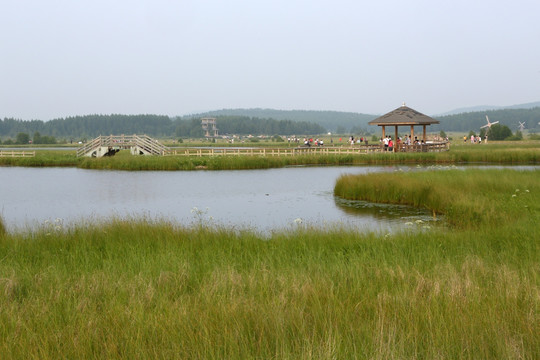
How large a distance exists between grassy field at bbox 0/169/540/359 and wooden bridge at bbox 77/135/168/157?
43.2 metres

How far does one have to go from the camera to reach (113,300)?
235 inches

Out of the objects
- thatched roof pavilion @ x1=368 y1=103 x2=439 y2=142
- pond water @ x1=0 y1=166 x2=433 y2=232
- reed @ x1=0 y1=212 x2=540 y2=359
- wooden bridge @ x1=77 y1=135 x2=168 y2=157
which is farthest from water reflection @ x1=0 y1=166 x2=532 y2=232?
wooden bridge @ x1=77 y1=135 x2=168 y2=157

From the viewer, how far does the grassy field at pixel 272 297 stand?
4.63 m

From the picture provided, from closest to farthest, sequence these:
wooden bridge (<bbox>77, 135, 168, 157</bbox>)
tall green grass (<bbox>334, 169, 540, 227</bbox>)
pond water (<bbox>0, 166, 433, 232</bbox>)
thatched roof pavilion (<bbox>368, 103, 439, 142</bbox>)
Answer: tall green grass (<bbox>334, 169, 540, 227</bbox>) → pond water (<bbox>0, 166, 433, 232</bbox>) → thatched roof pavilion (<bbox>368, 103, 439, 142</bbox>) → wooden bridge (<bbox>77, 135, 168, 157</bbox>)

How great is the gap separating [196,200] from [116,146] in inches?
1265

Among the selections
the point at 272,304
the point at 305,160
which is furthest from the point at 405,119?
the point at 272,304

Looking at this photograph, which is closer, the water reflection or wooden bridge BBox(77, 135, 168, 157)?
the water reflection

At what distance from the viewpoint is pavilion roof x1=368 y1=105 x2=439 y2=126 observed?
150 feet

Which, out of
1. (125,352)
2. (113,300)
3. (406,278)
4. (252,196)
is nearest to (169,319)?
(125,352)

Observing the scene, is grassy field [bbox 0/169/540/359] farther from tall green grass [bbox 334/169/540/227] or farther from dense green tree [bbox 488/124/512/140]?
→ dense green tree [bbox 488/124/512/140]

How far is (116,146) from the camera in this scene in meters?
53.2

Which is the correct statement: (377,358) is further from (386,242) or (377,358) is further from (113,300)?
(386,242)

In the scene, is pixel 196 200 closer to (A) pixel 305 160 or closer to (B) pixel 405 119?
(A) pixel 305 160

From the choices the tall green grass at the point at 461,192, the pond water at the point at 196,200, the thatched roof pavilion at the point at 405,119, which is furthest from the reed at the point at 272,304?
the thatched roof pavilion at the point at 405,119
